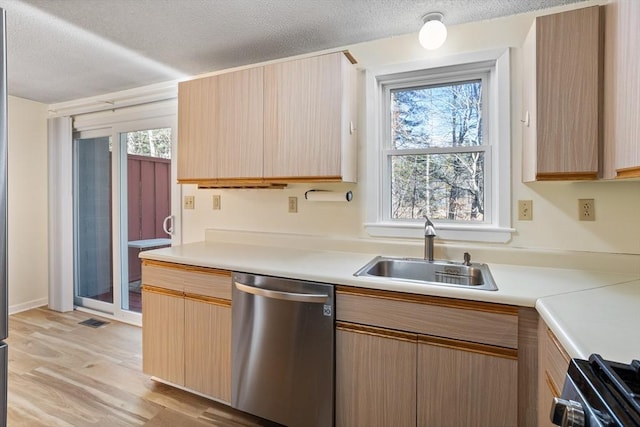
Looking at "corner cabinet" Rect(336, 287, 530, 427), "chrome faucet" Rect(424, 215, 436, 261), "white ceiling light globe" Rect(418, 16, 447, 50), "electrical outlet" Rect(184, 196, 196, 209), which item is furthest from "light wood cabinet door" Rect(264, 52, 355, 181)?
"electrical outlet" Rect(184, 196, 196, 209)

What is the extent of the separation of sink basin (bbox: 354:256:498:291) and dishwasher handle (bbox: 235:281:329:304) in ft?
0.75

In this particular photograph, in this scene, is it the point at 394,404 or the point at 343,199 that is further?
the point at 343,199

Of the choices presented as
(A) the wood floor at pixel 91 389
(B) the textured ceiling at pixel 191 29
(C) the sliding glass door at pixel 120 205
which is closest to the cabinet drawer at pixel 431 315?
(A) the wood floor at pixel 91 389

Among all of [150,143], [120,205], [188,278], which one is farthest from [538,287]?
[120,205]

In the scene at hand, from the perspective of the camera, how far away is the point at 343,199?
7.24ft

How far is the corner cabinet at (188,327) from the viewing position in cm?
190

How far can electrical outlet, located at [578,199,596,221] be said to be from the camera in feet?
5.71

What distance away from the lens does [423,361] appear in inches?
56.2

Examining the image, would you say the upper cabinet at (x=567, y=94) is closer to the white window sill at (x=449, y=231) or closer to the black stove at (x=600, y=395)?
the white window sill at (x=449, y=231)

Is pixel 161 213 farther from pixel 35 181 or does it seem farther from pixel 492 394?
pixel 492 394

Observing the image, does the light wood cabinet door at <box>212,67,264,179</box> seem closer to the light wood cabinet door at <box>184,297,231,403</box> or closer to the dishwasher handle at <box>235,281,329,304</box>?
the dishwasher handle at <box>235,281,329,304</box>

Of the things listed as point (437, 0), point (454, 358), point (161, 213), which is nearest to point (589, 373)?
point (454, 358)

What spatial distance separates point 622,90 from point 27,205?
4.88 metres

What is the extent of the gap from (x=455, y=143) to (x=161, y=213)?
8.86 ft
